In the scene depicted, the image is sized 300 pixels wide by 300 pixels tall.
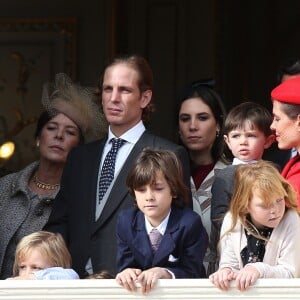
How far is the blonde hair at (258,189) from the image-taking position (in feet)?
16.9

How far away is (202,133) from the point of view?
20.1 feet

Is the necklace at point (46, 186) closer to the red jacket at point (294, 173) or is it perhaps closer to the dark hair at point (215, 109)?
the dark hair at point (215, 109)

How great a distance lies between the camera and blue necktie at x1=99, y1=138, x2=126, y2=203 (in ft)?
18.9

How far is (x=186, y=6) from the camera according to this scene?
8.43 m

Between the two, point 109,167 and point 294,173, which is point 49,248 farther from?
point 294,173

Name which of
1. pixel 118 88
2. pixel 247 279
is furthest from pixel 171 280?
pixel 118 88

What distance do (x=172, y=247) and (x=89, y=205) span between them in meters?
0.61

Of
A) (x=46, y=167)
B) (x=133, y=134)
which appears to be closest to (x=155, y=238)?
(x=133, y=134)

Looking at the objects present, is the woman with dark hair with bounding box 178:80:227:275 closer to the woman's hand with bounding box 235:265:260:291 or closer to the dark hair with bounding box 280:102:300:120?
the dark hair with bounding box 280:102:300:120

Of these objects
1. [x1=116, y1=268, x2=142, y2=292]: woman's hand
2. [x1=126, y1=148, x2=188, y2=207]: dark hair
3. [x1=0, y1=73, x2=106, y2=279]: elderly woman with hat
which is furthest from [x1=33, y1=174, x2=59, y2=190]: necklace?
[x1=116, y1=268, x2=142, y2=292]: woman's hand

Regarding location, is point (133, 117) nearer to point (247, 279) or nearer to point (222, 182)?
point (222, 182)

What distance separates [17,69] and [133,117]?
2.70 meters

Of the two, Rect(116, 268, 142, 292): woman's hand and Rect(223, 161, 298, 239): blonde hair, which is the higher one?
Rect(223, 161, 298, 239): blonde hair

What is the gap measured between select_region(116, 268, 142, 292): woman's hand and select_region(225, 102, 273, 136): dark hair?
0.99m
